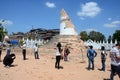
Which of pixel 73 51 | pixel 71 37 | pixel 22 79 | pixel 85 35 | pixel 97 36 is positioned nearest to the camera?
pixel 22 79

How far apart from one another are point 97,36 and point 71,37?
197 ft

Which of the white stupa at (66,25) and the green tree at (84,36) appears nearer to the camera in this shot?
the white stupa at (66,25)

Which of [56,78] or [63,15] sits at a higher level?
[63,15]

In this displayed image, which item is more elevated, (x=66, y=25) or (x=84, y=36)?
(x=66, y=25)

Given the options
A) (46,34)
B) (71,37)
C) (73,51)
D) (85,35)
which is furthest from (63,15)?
(46,34)

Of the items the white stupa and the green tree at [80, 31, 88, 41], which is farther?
the green tree at [80, 31, 88, 41]

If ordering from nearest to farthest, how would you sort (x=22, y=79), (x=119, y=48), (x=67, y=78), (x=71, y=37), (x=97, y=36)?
(x=119, y=48) → (x=22, y=79) → (x=67, y=78) → (x=71, y=37) → (x=97, y=36)

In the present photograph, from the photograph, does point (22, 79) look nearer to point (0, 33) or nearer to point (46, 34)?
point (0, 33)

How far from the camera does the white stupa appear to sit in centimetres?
3688

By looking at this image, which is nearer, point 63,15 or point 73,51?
point 73,51

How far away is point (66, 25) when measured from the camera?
3762 cm

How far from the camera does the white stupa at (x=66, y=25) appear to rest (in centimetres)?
3688

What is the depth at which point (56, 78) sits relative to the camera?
10273 millimetres

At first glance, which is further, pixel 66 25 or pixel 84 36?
pixel 84 36
